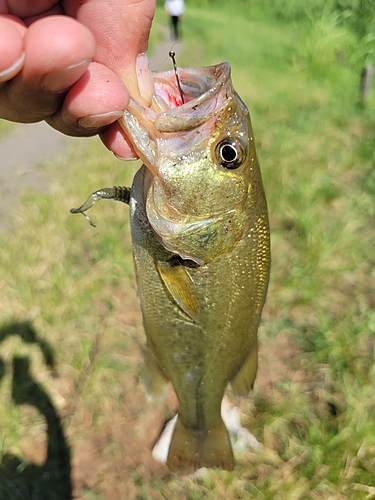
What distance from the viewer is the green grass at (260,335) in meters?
2.66

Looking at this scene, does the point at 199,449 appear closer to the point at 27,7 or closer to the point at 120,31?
the point at 120,31

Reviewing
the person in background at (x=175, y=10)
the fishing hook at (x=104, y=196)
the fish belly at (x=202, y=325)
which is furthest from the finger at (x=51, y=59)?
the person in background at (x=175, y=10)

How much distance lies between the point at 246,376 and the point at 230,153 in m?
1.01

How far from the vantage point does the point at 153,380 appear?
79.4 inches

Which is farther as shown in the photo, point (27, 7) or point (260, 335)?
point (260, 335)

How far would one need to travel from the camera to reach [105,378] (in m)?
3.14

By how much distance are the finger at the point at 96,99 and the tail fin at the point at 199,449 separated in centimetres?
152

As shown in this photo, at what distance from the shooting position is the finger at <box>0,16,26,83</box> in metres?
1.13

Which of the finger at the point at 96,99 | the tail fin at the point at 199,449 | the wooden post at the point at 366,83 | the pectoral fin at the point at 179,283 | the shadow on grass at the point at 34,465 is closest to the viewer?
the finger at the point at 96,99

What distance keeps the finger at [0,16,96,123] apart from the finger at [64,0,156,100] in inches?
9.7

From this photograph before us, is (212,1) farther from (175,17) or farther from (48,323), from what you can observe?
(48,323)

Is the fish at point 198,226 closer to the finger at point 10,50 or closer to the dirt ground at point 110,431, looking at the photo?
the finger at point 10,50

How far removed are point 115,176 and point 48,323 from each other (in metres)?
2.14

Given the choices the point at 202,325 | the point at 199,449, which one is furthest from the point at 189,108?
the point at 199,449
